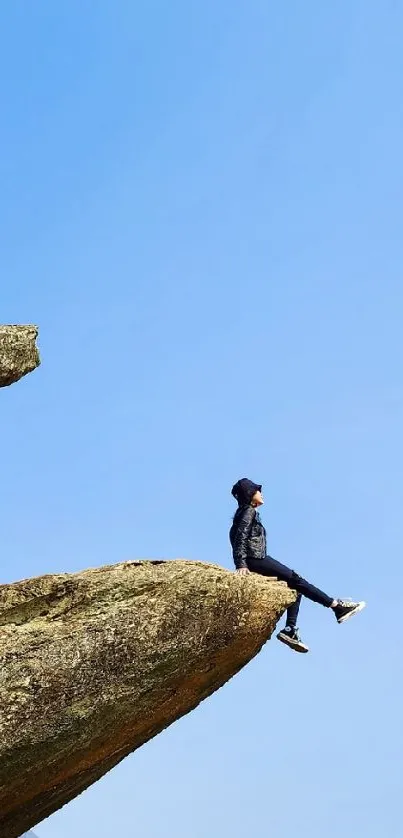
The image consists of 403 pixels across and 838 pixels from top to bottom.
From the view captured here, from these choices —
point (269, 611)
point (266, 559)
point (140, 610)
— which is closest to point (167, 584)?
point (140, 610)

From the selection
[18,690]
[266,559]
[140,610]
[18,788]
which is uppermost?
[266,559]

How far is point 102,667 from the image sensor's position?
18078mm

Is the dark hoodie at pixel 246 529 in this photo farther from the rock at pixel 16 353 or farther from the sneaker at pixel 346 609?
the rock at pixel 16 353

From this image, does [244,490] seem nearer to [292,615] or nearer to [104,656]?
[292,615]

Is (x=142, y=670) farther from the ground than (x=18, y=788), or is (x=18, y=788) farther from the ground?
(x=142, y=670)

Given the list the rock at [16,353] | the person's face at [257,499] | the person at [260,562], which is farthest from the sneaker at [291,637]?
the rock at [16,353]

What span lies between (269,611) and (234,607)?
3.09ft

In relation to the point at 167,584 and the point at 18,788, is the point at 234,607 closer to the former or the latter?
the point at 167,584

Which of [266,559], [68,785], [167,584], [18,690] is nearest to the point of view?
[18,690]

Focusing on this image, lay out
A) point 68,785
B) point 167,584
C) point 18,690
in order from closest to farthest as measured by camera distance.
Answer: point 18,690 < point 167,584 < point 68,785

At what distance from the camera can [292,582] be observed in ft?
72.3

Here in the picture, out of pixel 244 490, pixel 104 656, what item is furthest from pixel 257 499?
pixel 104 656

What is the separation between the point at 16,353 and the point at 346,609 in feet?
27.3

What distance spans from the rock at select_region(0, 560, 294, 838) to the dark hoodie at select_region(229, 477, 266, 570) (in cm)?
141
